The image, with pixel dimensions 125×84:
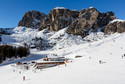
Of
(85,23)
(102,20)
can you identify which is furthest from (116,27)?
(85,23)

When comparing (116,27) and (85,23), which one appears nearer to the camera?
(116,27)

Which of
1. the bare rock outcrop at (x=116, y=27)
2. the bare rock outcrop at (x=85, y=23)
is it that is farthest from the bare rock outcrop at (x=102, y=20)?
the bare rock outcrop at (x=116, y=27)

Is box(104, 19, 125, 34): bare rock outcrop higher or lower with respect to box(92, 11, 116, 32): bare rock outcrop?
lower

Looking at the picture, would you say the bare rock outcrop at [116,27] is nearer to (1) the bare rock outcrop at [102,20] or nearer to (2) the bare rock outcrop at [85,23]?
(1) the bare rock outcrop at [102,20]

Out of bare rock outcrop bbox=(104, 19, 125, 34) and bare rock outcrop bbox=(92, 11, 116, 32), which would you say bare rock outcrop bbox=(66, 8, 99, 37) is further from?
bare rock outcrop bbox=(104, 19, 125, 34)

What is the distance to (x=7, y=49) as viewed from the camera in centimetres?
6178

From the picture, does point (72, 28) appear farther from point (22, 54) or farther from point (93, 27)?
point (22, 54)

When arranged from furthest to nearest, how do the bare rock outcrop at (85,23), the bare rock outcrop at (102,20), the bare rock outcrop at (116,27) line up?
the bare rock outcrop at (85,23) < the bare rock outcrop at (102,20) < the bare rock outcrop at (116,27)

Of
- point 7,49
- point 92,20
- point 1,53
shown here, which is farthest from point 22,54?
point 92,20

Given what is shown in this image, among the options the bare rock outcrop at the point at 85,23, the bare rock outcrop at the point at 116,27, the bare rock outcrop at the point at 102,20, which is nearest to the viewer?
the bare rock outcrop at the point at 116,27

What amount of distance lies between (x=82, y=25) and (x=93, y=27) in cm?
1948

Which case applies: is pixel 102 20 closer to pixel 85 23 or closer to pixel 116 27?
pixel 85 23

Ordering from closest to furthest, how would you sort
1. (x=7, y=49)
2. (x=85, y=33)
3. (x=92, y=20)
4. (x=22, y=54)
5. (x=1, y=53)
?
(x=1, y=53) < (x=7, y=49) < (x=22, y=54) < (x=85, y=33) < (x=92, y=20)

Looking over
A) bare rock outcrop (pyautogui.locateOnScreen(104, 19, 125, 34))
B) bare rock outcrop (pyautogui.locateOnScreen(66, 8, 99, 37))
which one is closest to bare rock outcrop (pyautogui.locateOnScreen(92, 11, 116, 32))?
bare rock outcrop (pyautogui.locateOnScreen(66, 8, 99, 37))
